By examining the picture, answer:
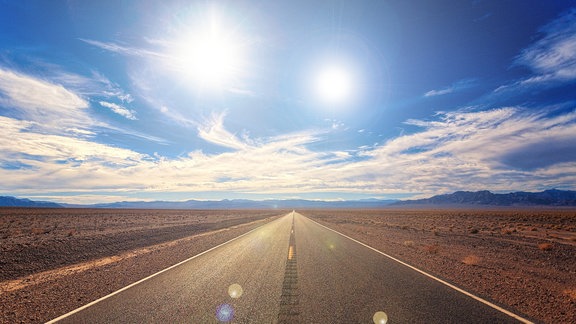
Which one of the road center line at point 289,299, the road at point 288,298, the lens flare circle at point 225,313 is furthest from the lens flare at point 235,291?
the road center line at point 289,299

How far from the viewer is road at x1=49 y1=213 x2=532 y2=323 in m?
5.23

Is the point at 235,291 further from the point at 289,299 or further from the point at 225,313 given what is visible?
the point at 225,313

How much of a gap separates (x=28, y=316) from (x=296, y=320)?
5.07 meters

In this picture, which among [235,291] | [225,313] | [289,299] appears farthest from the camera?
[235,291]

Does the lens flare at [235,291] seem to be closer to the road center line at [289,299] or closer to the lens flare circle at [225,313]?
the lens flare circle at [225,313]

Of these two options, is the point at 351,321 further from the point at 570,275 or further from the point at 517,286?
the point at 570,275

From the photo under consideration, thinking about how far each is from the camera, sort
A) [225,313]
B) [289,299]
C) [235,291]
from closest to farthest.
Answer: [225,313], [289,299], [235,291]

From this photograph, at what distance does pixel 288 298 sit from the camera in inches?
249

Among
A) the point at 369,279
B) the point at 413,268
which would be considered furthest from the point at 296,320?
the point at 413,268

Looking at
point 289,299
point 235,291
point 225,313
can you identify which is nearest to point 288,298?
point 289,299

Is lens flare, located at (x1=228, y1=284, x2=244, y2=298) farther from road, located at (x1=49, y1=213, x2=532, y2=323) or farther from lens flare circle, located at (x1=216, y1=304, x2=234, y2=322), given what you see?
lens flare circle, located at (x1=216, y1=304, x2=234, y2=322)

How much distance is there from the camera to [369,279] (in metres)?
8.12

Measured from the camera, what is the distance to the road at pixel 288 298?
5.23 metres

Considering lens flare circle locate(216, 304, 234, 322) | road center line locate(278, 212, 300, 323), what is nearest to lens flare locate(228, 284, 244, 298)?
lens flare circle locate(216, 304, 234, 322)
